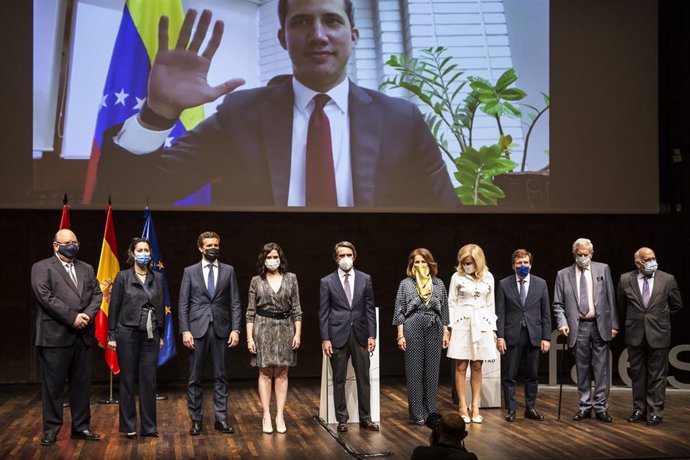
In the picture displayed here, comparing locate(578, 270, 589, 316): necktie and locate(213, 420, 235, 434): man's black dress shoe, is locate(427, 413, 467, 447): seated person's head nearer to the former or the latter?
locate(213, 420, 235, 434): man's black dress shoe

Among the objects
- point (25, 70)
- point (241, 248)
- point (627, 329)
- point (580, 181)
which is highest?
point (25, 70)

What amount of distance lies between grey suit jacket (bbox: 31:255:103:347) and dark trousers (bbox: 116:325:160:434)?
26 centimetres

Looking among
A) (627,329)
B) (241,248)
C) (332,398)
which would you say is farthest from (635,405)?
(241,248)

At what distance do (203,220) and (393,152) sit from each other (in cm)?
211

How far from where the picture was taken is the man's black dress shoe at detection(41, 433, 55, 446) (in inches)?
245

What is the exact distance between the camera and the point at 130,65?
8531 mm

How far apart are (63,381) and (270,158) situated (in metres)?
3.22

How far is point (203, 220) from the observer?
31.5 feet

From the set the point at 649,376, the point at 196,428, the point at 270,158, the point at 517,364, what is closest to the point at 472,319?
the point at 517,364

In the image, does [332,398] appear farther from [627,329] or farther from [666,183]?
[666,183]

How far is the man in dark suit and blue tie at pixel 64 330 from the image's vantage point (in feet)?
20.4

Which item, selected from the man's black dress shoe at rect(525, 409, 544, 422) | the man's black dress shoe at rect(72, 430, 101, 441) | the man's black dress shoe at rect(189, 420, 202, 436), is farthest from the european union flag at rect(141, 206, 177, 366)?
the man's black dress shoe at rect(525, 409, 544, 422)

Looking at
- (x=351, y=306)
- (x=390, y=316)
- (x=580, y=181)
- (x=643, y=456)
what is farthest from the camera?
(x=390, y=316)

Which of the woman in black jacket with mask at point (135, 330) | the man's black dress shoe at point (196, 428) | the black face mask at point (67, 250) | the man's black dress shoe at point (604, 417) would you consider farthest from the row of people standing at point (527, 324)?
the black face mask at point (67, 250)
